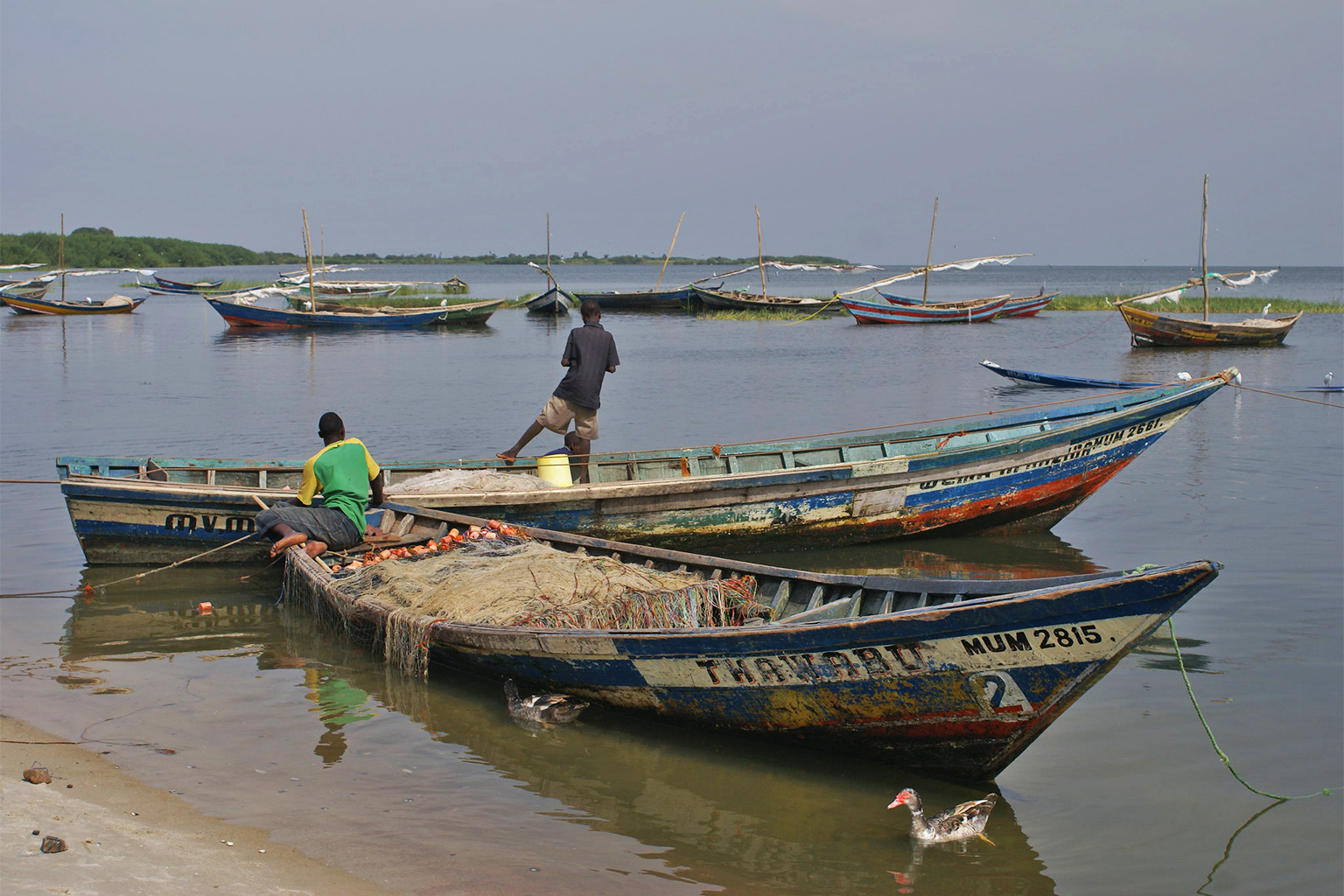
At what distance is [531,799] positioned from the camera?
4996 mm

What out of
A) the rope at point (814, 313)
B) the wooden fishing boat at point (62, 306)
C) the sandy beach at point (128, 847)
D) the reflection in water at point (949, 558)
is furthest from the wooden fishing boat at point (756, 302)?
the sandy beach at point (128, 847)

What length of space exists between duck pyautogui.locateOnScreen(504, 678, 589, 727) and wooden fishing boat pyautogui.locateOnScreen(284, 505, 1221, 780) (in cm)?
9

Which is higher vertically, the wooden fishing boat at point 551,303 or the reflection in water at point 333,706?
the wooden fishing boat at point 551,303

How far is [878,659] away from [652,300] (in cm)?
4446

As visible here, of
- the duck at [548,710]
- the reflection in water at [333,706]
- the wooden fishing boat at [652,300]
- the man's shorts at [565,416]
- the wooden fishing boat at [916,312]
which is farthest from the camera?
the wooden fishing boat at [652,300]

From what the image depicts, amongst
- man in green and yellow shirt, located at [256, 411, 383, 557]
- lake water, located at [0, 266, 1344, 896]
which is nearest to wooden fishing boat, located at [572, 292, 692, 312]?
lake water, located at [0, 266, 1344, 896]

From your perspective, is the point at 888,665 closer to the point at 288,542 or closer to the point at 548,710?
the point at 548,710

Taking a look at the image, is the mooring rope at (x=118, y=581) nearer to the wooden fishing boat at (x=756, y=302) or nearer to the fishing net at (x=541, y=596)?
the fishing net at (x=541, y=596)

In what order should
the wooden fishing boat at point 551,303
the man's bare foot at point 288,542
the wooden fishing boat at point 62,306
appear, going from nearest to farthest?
1. the man's bare foot at point 288,542
2. the wooden fishing boat at point 62,306
3. the wooden fishing boat at point 551,303

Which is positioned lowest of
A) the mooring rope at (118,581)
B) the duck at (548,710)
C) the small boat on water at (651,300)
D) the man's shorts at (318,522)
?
the duck at (548,710)

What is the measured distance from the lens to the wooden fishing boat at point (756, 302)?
44.4 metres

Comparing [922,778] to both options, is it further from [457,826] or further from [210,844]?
[210,844]

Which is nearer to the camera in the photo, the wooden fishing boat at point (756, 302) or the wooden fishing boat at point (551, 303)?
the wooden fishing boat at point (551, 303)

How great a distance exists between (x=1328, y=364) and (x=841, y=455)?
21.7 metres
